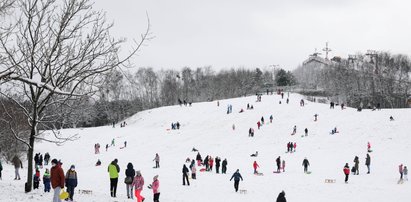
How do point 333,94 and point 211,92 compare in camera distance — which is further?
point 211,92

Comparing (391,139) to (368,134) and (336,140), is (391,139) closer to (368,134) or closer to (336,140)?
(368,134)

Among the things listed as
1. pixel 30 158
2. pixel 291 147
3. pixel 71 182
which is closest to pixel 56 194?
pixel 71 182

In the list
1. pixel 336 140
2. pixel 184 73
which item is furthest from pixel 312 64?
pixel 336 140

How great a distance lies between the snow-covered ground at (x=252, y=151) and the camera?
19797 millimetres

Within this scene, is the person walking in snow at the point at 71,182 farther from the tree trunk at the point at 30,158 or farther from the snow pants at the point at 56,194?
the snow pants at the point at 56,194

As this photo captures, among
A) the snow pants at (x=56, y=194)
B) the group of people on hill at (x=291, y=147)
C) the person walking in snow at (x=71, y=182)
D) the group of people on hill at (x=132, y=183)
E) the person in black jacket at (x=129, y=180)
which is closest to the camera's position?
the snow pants at (x=56, y=194)

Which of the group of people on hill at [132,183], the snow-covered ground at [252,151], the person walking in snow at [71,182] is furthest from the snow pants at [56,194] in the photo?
the group of people on hill at [132,183]

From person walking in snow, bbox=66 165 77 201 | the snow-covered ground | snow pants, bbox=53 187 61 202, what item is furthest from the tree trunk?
snow pants, bbox=53 187 61 202

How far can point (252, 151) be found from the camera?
39125mm

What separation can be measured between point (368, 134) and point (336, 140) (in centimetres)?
333

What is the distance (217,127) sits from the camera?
172 ft

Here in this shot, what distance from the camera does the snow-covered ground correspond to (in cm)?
1980

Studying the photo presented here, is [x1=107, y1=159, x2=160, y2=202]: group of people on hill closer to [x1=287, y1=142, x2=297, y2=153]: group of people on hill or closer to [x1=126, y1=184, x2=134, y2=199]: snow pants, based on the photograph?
[x1=126, y1=184, x2=134, y2=199]: snow pants

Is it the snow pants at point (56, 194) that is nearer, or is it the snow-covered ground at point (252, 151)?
the snow pants at point (56, 194)
